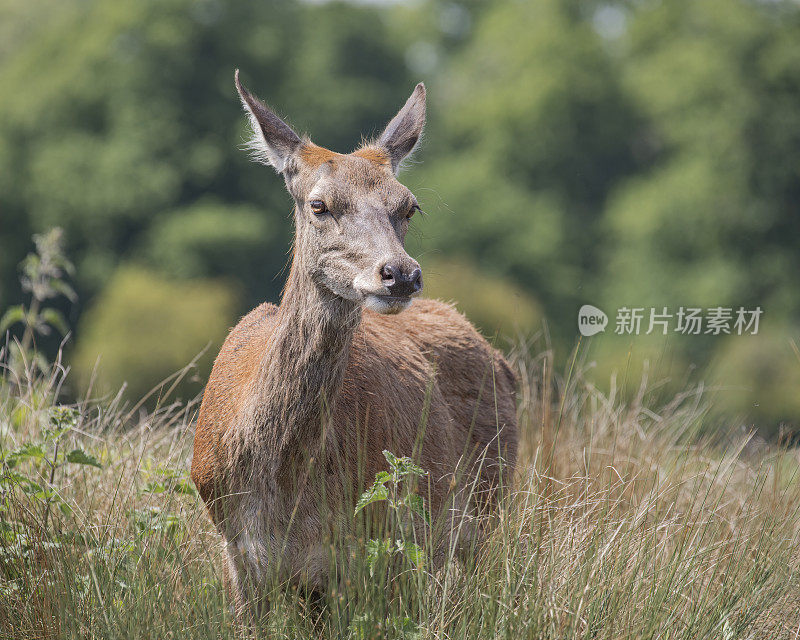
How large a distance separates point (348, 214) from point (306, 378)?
698 mm

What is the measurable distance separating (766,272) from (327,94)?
52.6 feet

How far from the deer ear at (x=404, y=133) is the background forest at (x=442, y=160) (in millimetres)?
21827

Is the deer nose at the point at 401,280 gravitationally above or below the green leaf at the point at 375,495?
above

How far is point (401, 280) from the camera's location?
12.8 feet

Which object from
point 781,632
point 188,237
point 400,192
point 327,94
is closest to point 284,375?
point 400,192

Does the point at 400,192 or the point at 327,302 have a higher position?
the point at 400,192

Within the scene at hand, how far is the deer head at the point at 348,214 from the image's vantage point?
3957 millimetres

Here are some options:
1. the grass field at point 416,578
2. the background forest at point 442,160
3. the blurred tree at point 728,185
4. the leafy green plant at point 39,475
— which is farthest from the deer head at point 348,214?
the blurred tree at point 728,185

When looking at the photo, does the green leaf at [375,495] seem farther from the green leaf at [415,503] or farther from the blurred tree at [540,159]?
the blurred tree at [540,159]

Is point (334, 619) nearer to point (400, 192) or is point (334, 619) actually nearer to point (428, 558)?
point (428, 558)

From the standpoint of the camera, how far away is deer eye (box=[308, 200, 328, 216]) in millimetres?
4297

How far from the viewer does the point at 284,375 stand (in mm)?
4305

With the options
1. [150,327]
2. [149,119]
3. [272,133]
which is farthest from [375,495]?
[149,119]

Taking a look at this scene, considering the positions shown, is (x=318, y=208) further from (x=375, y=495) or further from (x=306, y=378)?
(x=375, y=495)
